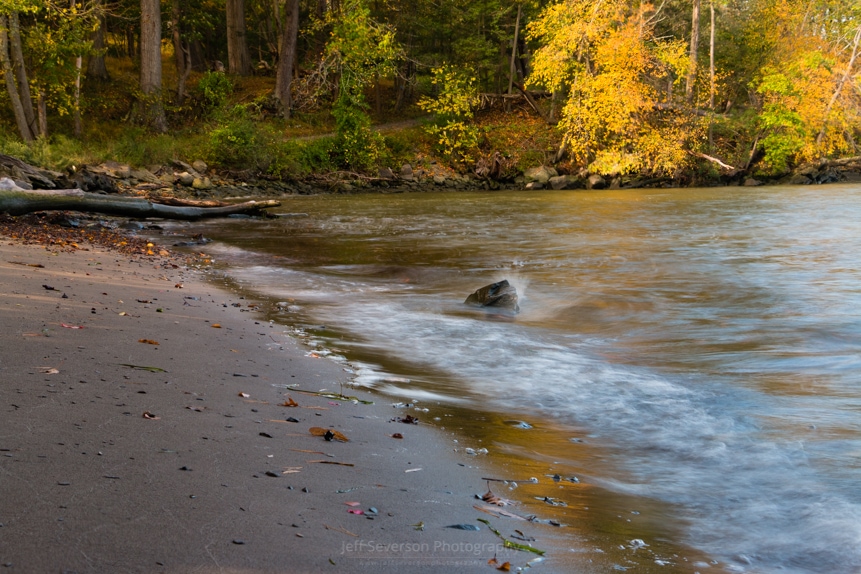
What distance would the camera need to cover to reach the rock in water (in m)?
8.62

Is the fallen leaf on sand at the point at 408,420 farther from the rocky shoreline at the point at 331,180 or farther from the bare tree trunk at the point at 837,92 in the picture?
the bare tree trunk at the point at 837,92

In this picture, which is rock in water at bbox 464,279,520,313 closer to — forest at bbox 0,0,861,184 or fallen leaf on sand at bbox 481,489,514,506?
fallen leaf on sand at bbox 481,489,514,506

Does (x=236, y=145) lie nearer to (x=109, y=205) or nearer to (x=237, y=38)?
(x=237, y=38)

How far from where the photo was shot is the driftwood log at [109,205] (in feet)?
40.5

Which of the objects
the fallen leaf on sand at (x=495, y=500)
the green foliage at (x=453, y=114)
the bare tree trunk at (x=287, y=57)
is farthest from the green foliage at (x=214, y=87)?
the fallen leaf on sand at (x=495, y=500)

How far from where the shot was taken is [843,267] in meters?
11.2

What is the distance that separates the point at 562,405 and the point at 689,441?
3.03 ft

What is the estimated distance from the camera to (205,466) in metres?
2.91

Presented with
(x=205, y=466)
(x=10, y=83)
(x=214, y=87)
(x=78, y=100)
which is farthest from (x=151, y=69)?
(x=205, y=466)

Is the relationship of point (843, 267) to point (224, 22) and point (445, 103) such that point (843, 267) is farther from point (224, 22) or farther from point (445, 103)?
point (224, 22)

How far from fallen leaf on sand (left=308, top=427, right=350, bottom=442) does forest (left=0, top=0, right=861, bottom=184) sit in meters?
18.0

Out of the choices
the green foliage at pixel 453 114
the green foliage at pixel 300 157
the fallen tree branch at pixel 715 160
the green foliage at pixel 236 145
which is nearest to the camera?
the green foliage at pixel 236 145

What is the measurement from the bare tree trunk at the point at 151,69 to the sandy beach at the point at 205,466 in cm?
2582

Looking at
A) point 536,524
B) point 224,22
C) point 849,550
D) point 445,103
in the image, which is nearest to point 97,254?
point 536,524
